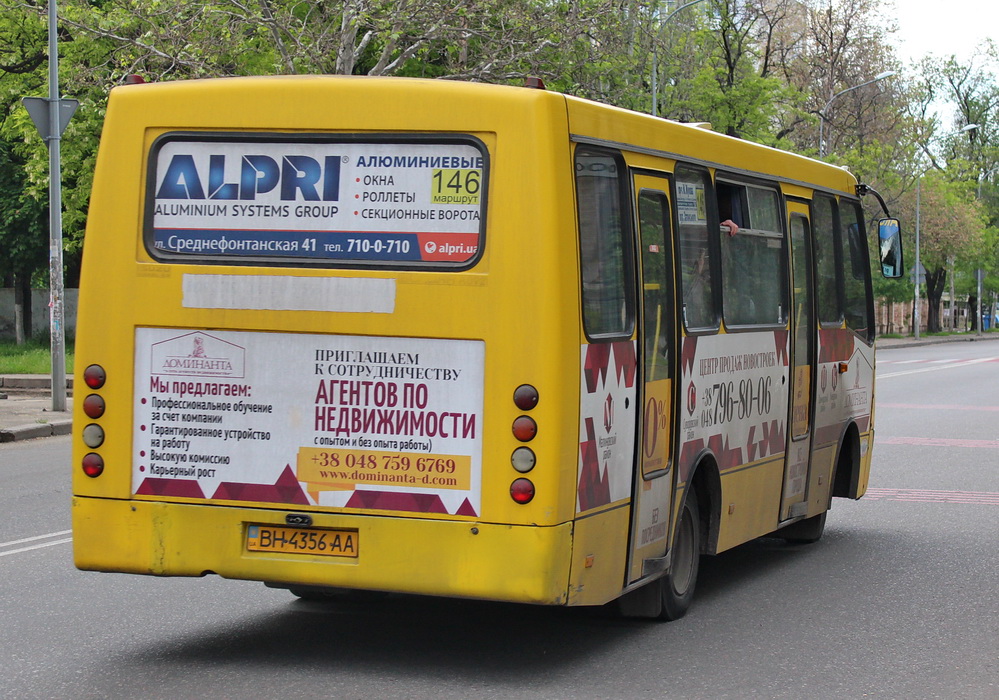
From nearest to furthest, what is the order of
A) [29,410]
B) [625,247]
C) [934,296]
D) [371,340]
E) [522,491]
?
[522,491] < [371,340] < [625,247] < [29,410] < [934,296]

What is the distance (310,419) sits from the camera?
6.48 meters

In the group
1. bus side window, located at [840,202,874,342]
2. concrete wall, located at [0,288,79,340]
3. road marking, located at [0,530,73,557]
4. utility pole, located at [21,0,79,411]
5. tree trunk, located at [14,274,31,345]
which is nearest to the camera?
road marking, located at [0,530,73,557]

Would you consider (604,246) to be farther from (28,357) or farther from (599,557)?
(28,357)

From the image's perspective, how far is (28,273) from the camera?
40719mm

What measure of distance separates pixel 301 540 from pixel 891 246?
257 inches

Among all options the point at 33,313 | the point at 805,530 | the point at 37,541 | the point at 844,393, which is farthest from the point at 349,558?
the point at 33,313

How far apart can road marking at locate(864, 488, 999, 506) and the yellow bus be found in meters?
6.61

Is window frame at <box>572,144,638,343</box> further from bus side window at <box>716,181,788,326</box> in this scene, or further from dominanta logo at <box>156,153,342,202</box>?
bus side window at <box>716,181,788,326</box>

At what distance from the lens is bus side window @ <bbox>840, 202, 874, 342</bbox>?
1099 centimetres

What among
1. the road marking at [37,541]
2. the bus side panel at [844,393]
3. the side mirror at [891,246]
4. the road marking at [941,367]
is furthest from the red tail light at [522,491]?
the road marking at [941,367]

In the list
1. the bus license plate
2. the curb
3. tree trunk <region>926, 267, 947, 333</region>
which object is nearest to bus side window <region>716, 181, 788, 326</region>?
the bus license plate

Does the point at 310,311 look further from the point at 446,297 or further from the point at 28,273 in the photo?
the point at 28,273

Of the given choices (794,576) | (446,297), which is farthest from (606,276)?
(794,576)

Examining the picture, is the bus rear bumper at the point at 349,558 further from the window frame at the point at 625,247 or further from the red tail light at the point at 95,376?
the window frame at the point at 625,247
